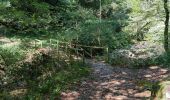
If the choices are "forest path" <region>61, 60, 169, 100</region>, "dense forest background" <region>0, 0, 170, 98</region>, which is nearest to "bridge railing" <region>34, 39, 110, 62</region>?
"dense forest background" <region>0, 0, 170, 98</region>

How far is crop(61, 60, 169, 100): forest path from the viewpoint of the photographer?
38.9ft

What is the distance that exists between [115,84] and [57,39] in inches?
316

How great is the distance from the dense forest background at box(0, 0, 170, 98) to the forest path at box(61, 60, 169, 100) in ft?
1.96

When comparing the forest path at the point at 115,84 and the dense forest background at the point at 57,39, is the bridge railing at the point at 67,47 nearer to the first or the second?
the dense forest background at the point at 57,39

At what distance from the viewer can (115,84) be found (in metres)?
13.8

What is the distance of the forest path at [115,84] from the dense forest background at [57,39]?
60 centimetres

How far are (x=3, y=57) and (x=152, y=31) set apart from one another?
1164cm

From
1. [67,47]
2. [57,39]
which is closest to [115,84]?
[67,47]

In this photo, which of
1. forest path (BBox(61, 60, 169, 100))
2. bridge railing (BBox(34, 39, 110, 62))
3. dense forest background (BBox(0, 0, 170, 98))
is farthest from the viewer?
bridge railing (BBox(34, 39, 110, 62))

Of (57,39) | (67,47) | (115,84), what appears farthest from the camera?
(57,39)

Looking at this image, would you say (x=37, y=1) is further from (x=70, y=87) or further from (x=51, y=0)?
(x=51, y=0)

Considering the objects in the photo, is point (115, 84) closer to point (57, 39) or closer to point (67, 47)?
point (67, 47)

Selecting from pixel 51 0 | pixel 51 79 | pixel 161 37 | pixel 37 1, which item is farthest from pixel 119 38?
pixel 37 1

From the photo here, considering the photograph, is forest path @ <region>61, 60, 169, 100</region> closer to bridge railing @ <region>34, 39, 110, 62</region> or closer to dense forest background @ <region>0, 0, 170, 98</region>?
dense forest background @ <region>0, 0, 170, 98</region>
